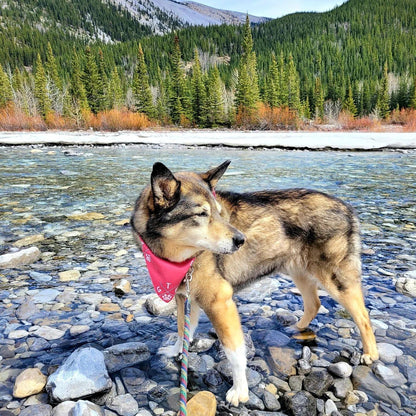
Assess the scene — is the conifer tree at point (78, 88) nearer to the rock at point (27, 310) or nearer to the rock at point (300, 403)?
the rock at point (27, 310)

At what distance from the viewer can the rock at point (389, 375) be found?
3094mm

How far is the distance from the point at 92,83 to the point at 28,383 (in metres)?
78.2

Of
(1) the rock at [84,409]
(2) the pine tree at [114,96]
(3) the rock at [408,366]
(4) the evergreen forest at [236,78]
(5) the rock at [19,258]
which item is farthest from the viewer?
(2) the pine tree at [114,96]

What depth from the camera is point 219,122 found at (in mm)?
64250

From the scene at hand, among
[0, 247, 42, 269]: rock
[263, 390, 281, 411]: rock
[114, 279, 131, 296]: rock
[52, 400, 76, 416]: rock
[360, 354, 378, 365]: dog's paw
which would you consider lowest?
[360, 354, 378, 365]: dog's paw

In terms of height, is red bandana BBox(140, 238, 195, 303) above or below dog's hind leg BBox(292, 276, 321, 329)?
above

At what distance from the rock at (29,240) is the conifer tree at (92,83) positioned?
73337 mm

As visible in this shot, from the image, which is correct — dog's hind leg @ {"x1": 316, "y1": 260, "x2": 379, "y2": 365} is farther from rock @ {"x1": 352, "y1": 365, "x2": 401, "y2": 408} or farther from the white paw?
the white paw

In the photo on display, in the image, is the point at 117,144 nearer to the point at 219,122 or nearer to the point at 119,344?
the point at 119,344

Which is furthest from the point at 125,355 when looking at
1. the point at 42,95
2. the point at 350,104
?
the point at 350,104

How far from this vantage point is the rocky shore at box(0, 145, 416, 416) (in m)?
2.88

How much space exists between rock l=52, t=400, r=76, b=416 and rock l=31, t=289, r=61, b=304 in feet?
6.81

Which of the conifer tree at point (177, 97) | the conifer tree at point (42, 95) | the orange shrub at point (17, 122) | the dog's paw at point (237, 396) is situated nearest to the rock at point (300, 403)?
the dog's paw at point (237, 396)

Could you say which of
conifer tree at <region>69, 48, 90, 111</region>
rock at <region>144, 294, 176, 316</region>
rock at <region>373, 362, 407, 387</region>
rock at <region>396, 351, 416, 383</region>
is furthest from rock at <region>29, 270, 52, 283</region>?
conifer tree at <region>69, 48, 90, 111</region>
